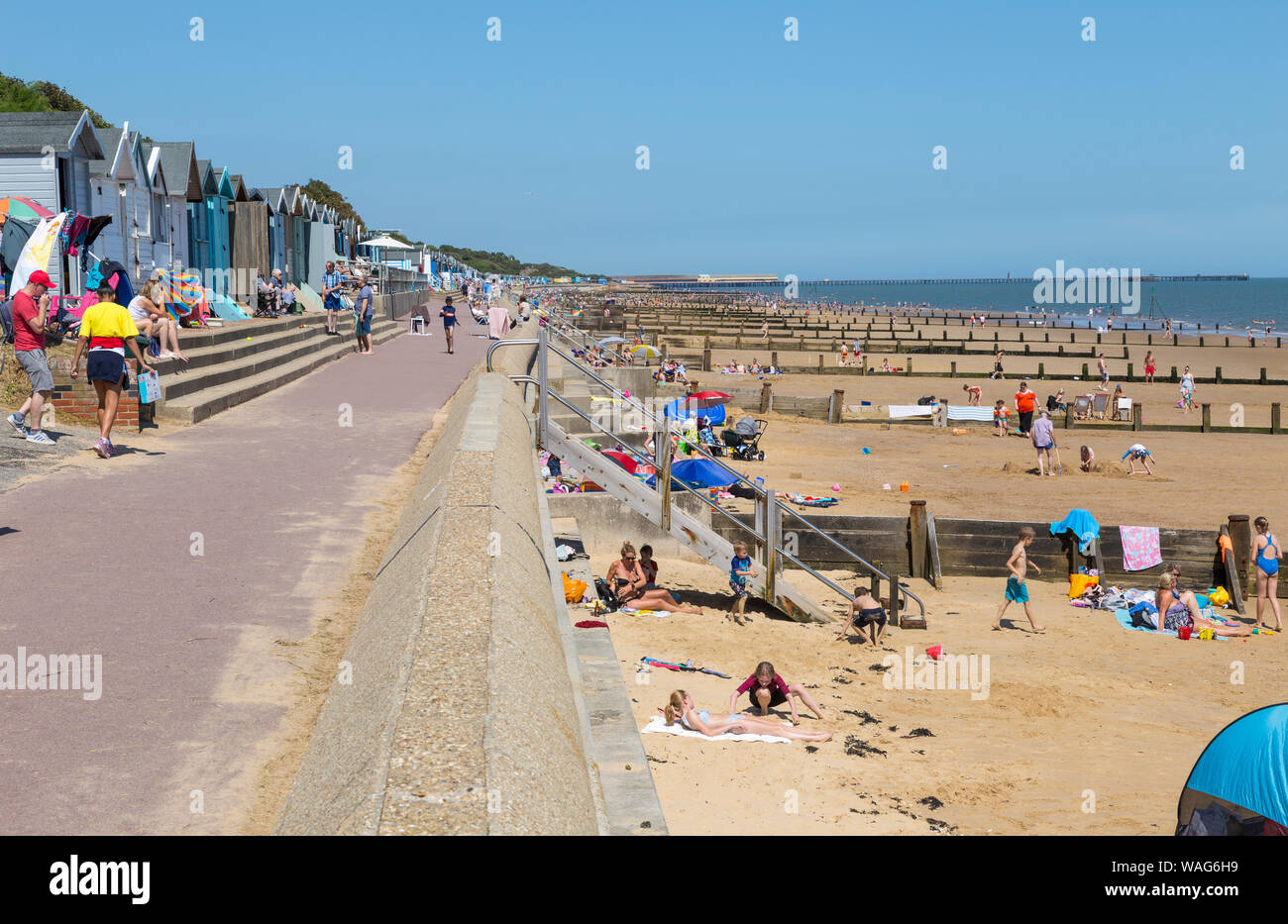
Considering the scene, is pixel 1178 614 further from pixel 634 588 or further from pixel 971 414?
pixel 971 414

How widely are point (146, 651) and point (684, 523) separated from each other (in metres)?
8.47

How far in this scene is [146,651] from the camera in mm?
5871

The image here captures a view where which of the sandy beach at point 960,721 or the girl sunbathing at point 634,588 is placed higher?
Result: the girl sunbathing at point 634,588

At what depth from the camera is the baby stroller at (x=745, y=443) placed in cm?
2503

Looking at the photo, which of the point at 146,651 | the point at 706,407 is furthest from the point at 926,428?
the point at 146,651

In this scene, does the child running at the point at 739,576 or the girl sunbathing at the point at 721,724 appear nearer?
the girl sunbathing at the point at 721,724

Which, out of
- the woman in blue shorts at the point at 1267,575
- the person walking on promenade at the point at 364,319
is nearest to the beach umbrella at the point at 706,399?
the person walking on promenade at the point at 364,319

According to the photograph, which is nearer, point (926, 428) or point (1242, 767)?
point (1242, 767)

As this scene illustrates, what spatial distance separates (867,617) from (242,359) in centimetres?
1242

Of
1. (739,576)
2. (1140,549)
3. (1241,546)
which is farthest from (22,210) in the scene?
(1241,546)

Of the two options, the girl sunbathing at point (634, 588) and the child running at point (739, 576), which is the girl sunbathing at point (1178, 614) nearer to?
the child running at point (739, 576)

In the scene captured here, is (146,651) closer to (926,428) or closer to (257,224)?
(926,428)

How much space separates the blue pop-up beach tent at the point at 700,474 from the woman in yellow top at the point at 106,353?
855cm

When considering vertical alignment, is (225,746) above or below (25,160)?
below
